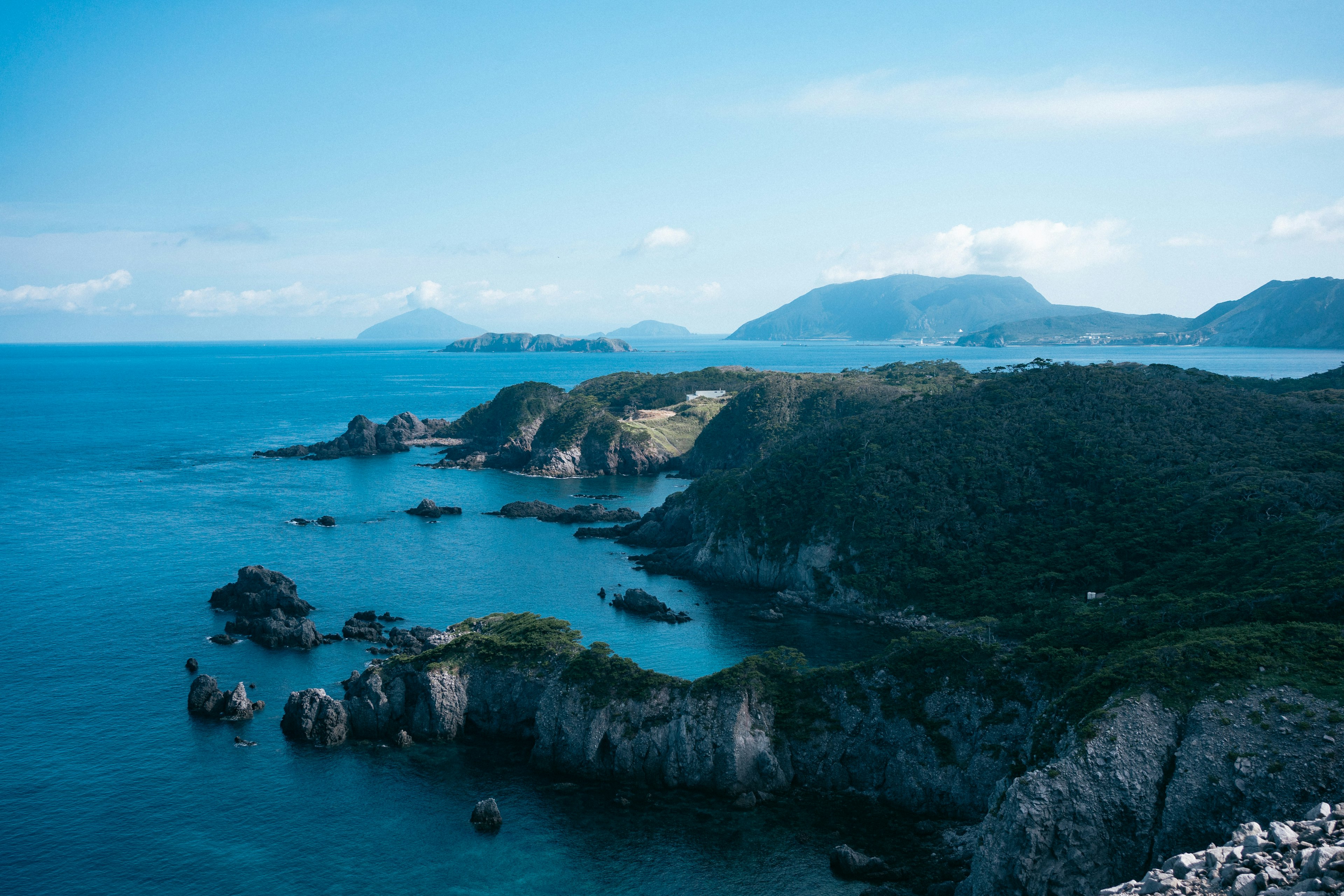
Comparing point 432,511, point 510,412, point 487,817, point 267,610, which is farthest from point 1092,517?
point 510,412

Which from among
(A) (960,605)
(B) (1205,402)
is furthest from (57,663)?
(B) (1205,402)

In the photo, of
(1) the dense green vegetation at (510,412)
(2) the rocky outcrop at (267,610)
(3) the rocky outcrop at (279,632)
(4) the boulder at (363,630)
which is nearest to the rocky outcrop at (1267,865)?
(4) the boulder at (363,630)

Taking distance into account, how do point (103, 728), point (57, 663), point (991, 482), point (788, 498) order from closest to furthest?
1. point (103, 728)
2. point (57, 663)
3. point (991, 482)
4. point (788, 498)

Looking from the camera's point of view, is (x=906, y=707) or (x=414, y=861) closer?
(x=414, y=861)

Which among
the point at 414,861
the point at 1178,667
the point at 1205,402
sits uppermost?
the point at 1205,402

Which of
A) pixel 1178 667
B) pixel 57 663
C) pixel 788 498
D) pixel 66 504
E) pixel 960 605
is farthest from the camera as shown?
pixel 66 504

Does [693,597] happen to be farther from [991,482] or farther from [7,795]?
[7,795]

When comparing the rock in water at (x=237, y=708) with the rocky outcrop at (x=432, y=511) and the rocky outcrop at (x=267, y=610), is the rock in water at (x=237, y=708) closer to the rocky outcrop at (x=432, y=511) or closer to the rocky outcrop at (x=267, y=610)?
the rocky outcrop at (x=267, y=610)
